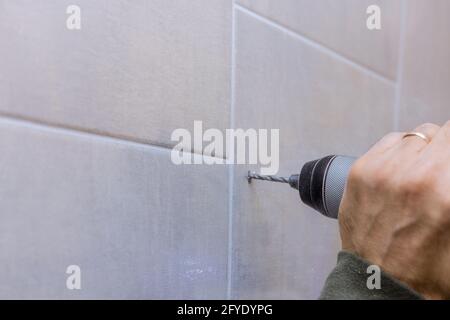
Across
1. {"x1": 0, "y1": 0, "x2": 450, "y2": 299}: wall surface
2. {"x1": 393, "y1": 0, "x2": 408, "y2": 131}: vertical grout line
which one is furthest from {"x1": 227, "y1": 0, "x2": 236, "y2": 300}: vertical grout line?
{"x1": 393, "y1": 0, "x2": 408, "y2": 131}: vertical grout line

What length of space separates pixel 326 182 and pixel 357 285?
0.11m

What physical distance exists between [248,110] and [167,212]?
13cm

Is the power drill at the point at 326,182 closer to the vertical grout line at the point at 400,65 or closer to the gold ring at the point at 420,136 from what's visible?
the gold ring at the point at 420,136

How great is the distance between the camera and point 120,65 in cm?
39

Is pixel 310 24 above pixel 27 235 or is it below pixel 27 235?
above

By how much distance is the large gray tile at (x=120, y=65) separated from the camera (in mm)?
335

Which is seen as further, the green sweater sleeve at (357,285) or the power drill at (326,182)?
the power drill at (326,182)

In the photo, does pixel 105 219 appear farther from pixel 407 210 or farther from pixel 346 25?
pixel 346 25

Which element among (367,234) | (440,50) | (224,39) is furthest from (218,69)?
(440,50)

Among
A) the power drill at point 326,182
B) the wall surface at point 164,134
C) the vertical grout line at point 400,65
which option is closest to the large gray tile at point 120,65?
the wall surface at point 164,134

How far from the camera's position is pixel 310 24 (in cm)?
57

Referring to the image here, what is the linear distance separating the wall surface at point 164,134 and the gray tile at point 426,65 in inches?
5.1

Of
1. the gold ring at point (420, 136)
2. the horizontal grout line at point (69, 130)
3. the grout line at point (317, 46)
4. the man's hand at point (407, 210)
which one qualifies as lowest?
the man's hand at point (407, 210)
